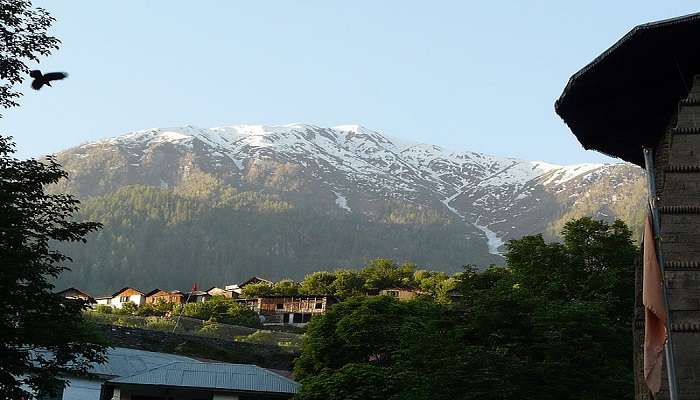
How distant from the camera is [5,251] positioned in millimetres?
18219

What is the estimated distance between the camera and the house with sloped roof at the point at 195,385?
144ft

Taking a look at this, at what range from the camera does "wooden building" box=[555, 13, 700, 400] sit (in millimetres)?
13664

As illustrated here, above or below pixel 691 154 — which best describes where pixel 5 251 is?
below

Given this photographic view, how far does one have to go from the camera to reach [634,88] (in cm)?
1725

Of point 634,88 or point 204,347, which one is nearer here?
point 634,88

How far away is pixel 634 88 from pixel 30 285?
14.5 metres

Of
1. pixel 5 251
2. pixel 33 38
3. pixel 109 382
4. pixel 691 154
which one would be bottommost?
pixel 109 382

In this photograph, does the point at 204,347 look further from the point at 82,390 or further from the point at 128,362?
the point at 82,390

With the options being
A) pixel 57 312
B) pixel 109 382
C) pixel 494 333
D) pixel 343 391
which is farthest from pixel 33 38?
pixel 109 382

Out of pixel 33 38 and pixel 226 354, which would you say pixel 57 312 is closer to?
pixel 33 38

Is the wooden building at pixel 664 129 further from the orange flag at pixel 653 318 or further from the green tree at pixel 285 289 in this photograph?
the green tree at pixel 285 289

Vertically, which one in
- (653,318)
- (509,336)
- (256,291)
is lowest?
(653,318)

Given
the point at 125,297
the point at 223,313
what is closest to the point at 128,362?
the point at 223,313

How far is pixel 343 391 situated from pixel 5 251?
20.0 metres
